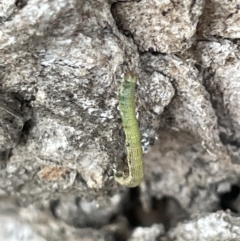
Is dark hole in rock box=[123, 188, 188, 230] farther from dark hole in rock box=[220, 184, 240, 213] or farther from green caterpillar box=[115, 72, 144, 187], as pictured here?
green caterpillar box=[115, 72, 144, 187]

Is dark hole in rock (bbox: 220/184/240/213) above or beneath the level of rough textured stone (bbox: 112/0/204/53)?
beneath

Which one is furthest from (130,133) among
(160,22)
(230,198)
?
(230,198)

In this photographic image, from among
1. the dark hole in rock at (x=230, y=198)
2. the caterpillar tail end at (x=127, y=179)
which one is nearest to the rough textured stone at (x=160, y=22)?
the caterpillar tail end at (x=127, y=179)

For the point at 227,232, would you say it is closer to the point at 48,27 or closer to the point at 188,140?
the point at 188,140

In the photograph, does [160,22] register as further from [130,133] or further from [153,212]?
[153,212]

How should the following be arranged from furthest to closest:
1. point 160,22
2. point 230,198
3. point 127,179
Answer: point 230,198, point 127,179, point 160,22

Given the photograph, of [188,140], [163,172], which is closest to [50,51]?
[188,140]

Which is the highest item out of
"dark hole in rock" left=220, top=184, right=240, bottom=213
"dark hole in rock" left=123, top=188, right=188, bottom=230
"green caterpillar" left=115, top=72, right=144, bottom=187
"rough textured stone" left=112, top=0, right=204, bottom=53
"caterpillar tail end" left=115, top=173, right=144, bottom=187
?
"rough textured stone" left=112, top=0, right=204, bottom=53

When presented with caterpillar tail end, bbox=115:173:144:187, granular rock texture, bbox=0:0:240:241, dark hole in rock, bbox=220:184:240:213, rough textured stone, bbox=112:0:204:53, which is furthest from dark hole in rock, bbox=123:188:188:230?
rough textured stone, bbox=112:0:204:53
